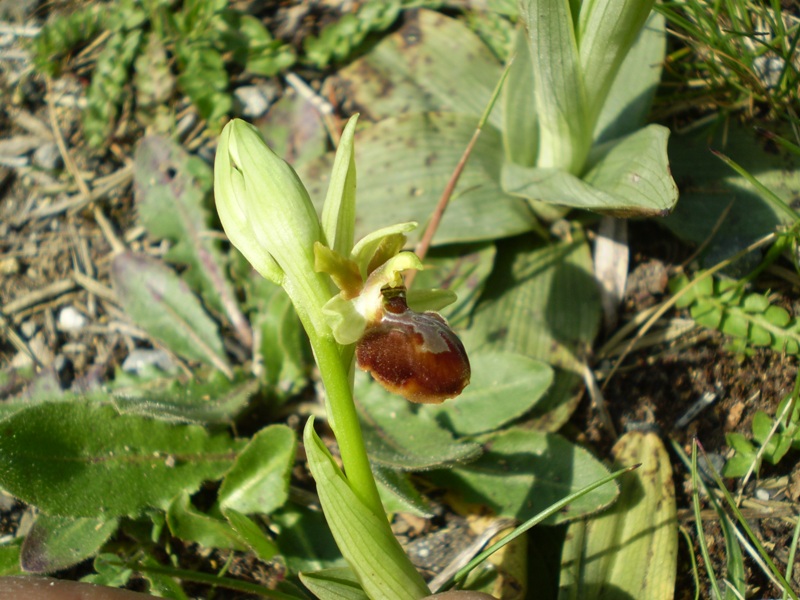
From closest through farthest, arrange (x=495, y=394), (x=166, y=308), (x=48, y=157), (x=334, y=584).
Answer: (x=334, y=584), (x=495, y=394), (x=166, y=308), (x=48, y=157)

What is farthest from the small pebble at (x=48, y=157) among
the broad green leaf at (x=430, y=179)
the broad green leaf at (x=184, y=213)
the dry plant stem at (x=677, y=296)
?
the dry plant stem at (x=677, y=296)

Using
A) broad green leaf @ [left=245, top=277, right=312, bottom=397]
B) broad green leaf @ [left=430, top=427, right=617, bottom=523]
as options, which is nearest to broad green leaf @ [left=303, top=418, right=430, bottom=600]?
broad green leaf @ [left=430, top=427, right=617, bottom=523]

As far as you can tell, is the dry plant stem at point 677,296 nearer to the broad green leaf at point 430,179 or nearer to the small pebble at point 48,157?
the broad green leaf at point 430,179

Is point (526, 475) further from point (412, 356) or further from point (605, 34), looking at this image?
point (605, 34)

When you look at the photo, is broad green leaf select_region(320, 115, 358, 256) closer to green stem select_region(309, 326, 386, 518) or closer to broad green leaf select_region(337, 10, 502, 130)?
green stem select_region(309, 326, 386, 518)

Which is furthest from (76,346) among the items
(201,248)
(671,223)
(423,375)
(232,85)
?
(671,223)

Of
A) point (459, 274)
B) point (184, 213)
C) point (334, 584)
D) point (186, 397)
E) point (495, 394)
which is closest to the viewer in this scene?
point (334, 584)

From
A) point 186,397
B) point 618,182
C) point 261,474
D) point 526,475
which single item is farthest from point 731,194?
point 186,397
